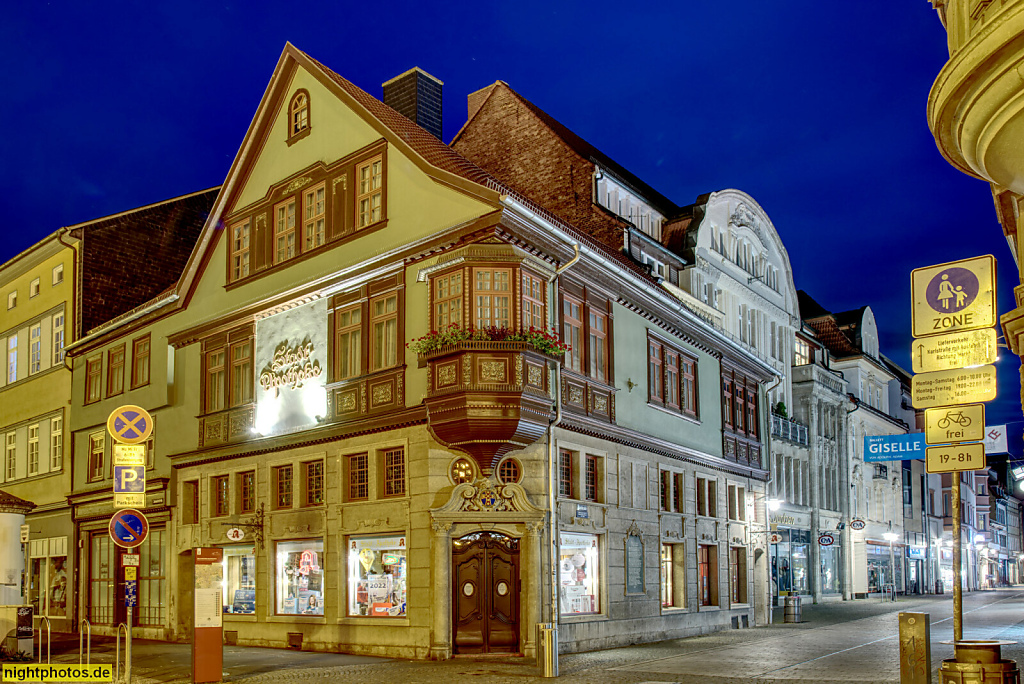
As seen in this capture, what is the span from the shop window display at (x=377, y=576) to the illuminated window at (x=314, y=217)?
734cm

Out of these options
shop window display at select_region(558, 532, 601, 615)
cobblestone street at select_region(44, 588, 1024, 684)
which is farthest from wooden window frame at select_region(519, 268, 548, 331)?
cobblestone street at select_region(44, 588, 1024, 684)

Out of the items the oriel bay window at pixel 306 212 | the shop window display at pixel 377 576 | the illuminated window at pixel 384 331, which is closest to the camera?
the shop window display at pixel 377 576

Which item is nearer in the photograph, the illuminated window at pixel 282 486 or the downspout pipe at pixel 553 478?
the downspout pipe at pixel 553 478

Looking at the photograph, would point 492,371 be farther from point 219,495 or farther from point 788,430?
point 788,430

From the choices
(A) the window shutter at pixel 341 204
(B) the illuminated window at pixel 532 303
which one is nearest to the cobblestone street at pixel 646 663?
(B) the illuminated window at pixel 532 303

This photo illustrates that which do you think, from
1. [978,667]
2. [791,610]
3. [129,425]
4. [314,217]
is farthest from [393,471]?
[791,610]

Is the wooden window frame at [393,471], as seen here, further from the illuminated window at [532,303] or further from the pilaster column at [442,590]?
the illuminated window at [532,303]

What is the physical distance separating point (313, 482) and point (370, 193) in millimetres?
6949

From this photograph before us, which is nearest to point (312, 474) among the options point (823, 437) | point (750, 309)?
point (750, 309)

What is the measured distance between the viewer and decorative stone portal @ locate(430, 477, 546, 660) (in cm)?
2094

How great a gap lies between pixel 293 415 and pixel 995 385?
17966 millimetres

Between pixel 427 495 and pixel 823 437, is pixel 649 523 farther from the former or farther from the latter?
pixel 823 437

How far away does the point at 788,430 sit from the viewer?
154 ft

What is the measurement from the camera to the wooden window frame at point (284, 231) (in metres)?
26.2
